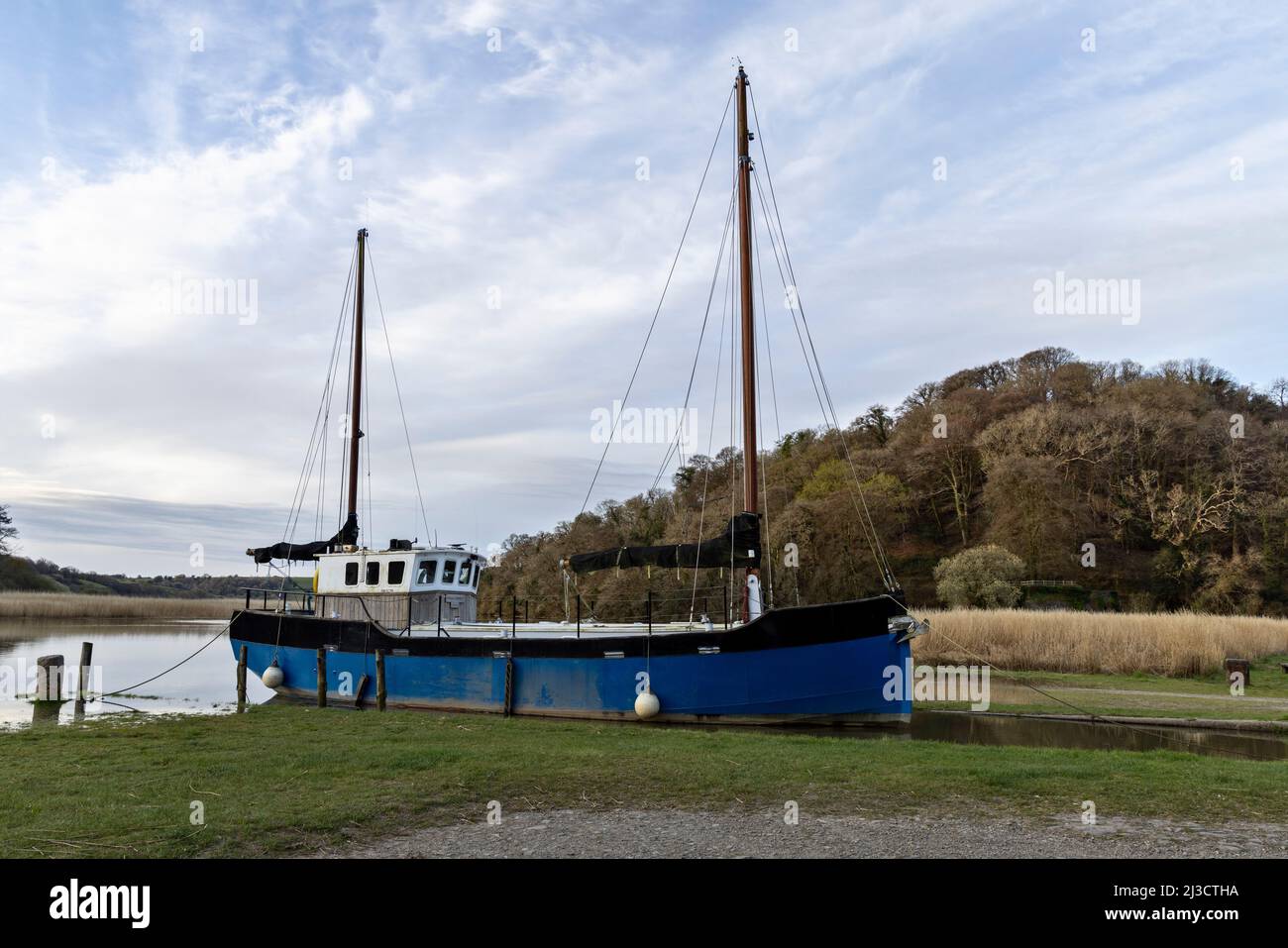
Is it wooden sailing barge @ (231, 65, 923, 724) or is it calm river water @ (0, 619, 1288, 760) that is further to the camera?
wooden sailing barge @ (231, 65, 923, 724)

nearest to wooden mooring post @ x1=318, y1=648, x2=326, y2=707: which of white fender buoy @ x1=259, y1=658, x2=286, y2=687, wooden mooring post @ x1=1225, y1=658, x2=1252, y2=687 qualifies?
white fender buoy @ x1=259, y1=658, x2=286, y2=687

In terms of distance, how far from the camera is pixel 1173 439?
164ft

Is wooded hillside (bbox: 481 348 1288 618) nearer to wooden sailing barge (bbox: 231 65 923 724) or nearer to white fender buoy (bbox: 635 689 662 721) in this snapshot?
wooden sailing barge (bbox: 231 65 923 724)

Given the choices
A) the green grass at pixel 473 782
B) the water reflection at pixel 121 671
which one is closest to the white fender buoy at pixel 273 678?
the water reflection at pixel 121 671

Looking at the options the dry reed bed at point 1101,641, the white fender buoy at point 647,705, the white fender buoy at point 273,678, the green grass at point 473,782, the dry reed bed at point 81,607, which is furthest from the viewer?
the dry reed bed at point 81,607

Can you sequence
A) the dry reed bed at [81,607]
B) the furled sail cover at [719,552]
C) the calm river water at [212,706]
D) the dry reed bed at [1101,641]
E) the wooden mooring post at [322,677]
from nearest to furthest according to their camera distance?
the calm river water at [212,706]
the furled sail cover at [719,552]
the wooden mooring post at [322,677]
the dry reed bed at [1101,641]
the dry reed bed at [81,607]

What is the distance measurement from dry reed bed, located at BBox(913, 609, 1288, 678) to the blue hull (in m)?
6.80

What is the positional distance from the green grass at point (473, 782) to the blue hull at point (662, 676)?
283 cm

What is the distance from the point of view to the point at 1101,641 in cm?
2288

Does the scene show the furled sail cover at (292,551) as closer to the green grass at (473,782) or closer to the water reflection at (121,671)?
the water reflection at (121,671)

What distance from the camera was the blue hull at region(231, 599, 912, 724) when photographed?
15.3 meters

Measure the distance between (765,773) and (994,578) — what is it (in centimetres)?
3128

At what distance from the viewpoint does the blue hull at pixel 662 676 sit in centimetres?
1534
